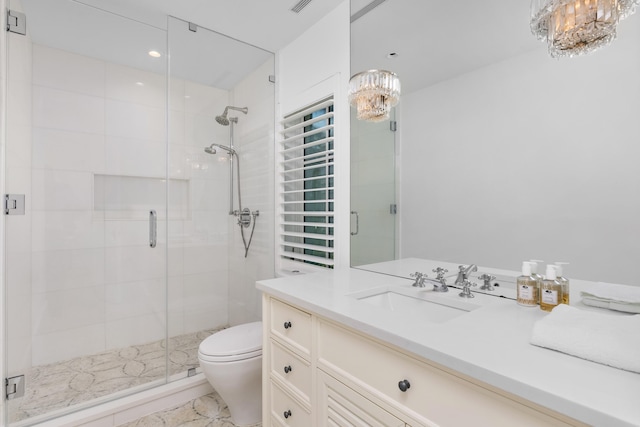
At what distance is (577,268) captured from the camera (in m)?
1.02

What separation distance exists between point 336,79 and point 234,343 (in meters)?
1.66

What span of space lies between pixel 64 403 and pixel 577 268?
2.60 m

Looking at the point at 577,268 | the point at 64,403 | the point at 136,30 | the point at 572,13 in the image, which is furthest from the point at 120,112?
the point at 577,268

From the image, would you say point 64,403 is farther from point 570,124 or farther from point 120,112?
point 570,124

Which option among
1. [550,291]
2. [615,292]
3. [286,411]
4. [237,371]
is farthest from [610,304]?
[237,371]

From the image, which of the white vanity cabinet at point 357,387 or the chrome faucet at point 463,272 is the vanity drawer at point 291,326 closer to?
the white vanity cabinet at point 357,387

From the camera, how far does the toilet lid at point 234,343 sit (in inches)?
66.4

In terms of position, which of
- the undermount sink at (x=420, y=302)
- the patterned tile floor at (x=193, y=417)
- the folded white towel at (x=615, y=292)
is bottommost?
the patterned tile floor at (x=193, y=417)

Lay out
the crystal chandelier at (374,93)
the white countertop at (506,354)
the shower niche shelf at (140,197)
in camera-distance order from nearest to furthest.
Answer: the white countertop at (506,354), the crystal chandelier at (374,93), the shower niche shelf at (140,197)

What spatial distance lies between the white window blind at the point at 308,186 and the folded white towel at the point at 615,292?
122 centimetres

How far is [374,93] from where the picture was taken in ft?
5.37

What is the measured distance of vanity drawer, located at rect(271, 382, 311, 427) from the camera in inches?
48.1

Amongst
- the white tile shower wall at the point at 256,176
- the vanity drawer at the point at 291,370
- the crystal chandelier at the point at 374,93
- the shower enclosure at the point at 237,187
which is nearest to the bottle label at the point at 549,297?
the vanity drawer at the point at 291,370

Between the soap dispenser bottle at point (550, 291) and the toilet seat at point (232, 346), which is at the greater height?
the soap dispenser bottle at point (550, 291)
